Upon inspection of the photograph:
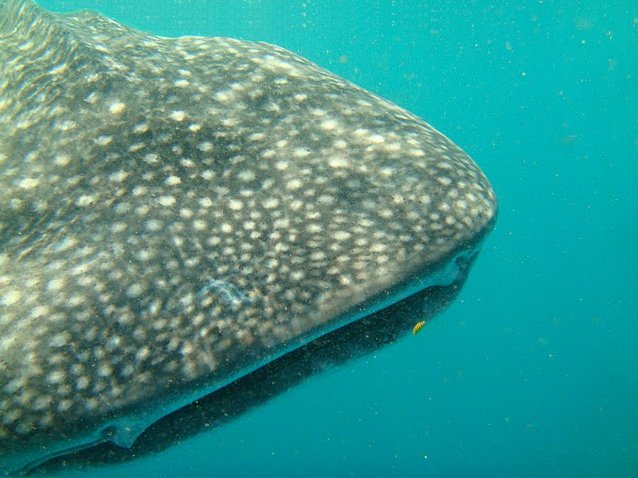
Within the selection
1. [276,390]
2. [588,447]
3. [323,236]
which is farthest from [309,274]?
[588,447]

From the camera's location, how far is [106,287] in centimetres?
246

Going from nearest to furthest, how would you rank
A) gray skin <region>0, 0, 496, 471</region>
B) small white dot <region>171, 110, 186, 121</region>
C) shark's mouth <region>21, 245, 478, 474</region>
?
gray skin <region>0, 0, 496, 471</region> → shark's mouth <region>21, 245, 478, 474</region> → small white dot <region>171, 110, 186, 121</region>

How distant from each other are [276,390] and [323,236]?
0.91m

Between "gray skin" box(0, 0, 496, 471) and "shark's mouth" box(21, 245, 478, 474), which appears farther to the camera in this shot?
"shark's mouth" box(21, 245, 478, 474)

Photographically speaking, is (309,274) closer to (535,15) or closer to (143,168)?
(143,168)

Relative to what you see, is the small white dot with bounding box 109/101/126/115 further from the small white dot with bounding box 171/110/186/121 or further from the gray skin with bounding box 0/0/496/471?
the small white dot with bounding box 171/110/186/121

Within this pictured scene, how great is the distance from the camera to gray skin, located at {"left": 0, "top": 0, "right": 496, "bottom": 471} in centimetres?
230

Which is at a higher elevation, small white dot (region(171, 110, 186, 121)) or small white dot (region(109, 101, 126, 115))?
small white dot (region(171, 110, 186, 121))

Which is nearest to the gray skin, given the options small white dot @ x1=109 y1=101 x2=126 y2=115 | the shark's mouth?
small white dot @ x1=109 y1=101 x2=126 y2=115

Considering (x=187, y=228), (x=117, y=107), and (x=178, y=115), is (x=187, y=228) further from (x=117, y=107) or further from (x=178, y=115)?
(x=117, y=107)

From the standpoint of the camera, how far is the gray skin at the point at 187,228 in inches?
90.7

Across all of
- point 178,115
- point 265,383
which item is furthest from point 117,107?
point 265,383

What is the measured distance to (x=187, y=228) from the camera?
105 inches

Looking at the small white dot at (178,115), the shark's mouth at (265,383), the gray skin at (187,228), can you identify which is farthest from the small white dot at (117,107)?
the shark's mouth at (265,383)
